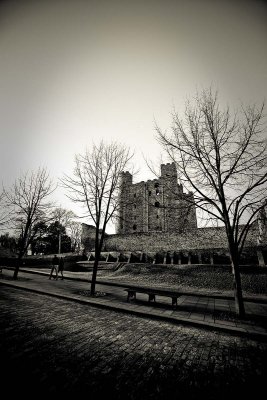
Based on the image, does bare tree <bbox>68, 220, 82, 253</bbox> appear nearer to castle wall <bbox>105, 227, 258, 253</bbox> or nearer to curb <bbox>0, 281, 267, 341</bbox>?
castle wall <bbox>105, 227, 258, 253</bbox>

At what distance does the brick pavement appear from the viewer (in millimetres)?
2656

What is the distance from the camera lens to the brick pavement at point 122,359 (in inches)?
105

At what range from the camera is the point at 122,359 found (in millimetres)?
3516

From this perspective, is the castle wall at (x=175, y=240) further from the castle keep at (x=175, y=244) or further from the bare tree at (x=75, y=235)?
the bare tree at (x=75, y=235)

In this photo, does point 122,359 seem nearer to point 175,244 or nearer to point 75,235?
point 175,244

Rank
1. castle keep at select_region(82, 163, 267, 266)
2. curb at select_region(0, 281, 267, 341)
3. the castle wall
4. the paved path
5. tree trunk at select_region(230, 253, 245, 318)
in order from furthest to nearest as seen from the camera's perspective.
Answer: the castle wall < castle keep at select_region(82, 163, 267, 266) < tree trunk at select_region(230, 253, 245, 318) < the paved path < curb at select_region(0, 281, 267, 341)

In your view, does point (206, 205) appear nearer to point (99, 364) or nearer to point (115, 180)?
point (115, 180)

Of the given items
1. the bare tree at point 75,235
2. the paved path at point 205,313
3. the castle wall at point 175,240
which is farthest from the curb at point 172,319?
the bare tree at point 75,235

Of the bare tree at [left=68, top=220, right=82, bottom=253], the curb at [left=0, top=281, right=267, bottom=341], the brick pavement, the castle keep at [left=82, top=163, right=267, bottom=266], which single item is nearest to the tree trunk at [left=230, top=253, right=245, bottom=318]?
the curb at [left=0, top=281, right=267, bottom=341]

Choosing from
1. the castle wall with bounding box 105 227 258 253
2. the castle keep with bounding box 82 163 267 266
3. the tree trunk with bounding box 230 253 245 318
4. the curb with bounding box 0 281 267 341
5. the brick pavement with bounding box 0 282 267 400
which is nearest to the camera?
the brick pavement with bounding box 0 282 267 400

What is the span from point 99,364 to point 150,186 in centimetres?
4731

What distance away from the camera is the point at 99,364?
328 centimetres

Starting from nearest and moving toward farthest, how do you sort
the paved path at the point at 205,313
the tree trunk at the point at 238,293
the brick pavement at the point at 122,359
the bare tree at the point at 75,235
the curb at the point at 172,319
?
the brick pavement at the point at 122,359 → the curb at the point at 172,319 → the paved path at the point at 205,313 → the tree trunk at the point at 238,293 → the bare tree at the point at 75,235

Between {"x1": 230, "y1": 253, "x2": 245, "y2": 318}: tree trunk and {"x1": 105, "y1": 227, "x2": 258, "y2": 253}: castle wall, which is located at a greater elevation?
{"x1": 105, "y1": 227, "x2": 258, "y2": 253}: castle wall
